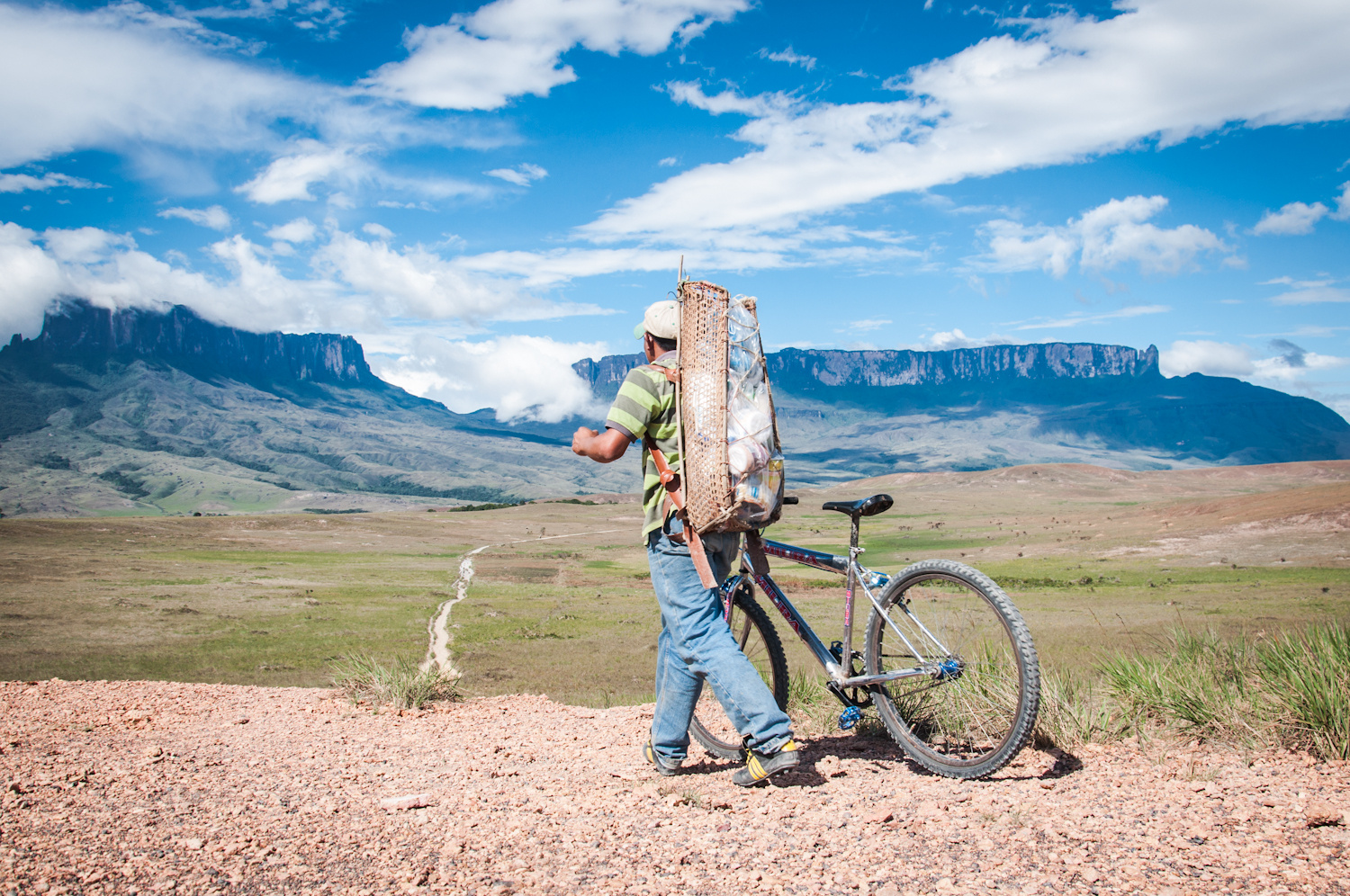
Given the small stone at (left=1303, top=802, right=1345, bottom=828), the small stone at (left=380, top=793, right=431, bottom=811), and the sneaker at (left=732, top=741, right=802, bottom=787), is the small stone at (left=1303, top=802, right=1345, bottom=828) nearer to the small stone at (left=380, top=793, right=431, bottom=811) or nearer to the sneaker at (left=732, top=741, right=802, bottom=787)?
the sneaker at (left=732, top=741, right=802, bottom=787)

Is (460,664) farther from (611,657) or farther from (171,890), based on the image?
(171,890)

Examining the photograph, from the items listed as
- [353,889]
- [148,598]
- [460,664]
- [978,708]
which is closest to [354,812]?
[353,889]

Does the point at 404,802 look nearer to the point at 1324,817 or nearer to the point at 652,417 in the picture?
the point at 652,417

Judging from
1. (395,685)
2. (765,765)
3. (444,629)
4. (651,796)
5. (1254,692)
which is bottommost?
(444,629)

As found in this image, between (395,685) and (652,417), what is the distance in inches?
172

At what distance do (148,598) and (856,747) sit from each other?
27.2 meters

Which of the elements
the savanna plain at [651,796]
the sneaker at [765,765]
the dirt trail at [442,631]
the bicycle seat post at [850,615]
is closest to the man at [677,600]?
the sneaker at [765,765]

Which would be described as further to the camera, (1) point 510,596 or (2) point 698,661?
(1) point 510,596

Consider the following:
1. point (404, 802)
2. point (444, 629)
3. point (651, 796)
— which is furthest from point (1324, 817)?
point (444, 629)

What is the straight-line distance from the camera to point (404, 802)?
3979 millimetres

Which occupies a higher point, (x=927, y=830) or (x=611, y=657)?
(x=927, y=830)

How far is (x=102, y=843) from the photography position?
334 centimetres

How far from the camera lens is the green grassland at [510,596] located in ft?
54.3

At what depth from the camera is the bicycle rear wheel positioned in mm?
5238
